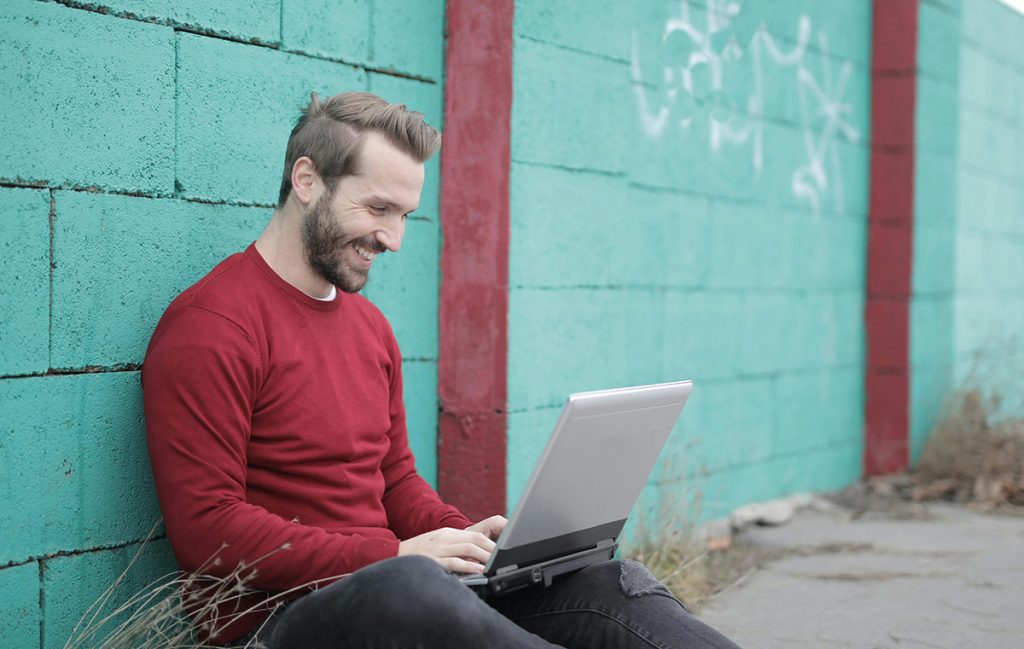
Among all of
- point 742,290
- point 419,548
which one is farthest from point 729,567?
point 419,548

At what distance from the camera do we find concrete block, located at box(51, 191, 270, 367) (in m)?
2.52

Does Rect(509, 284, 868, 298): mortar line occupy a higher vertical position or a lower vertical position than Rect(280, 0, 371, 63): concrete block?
lower

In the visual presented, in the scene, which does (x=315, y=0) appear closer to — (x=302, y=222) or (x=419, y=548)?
(x=302, y=222)

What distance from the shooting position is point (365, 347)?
2.64 m

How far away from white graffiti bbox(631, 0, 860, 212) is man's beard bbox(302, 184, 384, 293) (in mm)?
2307

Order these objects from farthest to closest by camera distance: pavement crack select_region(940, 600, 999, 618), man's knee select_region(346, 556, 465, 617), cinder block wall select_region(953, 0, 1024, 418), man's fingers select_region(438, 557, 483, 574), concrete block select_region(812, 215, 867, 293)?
1. cinder block wall select_region(953, 0, 1024, 418)
2. concrete block select_region(812, 215, 867, 293)
3. pavement crack select_region(940, 600, 999, 618)
4. man's fingers select_region(438, 557, 483, 574)
5. man's knee select_region(346, 556, 465, 617)

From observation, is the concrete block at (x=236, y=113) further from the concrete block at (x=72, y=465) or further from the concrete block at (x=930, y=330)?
the concrete block at (x=930, y=330)

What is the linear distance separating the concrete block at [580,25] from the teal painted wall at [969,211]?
10.1 feet

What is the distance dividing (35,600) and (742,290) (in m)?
3.69

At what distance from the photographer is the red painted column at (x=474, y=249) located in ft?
11.7

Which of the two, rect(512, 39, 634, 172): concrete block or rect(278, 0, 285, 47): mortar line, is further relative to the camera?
rect(512, 39, 634, 172): concrete block

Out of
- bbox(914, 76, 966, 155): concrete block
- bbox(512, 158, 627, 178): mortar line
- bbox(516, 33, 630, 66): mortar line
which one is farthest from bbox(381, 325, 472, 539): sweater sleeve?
bbox(914, 76, 966, 155): concrete block

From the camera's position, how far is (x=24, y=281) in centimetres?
244

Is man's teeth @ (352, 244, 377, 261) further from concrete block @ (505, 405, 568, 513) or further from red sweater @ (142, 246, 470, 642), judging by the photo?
concrete block @ (505, 405, 568, 513)
